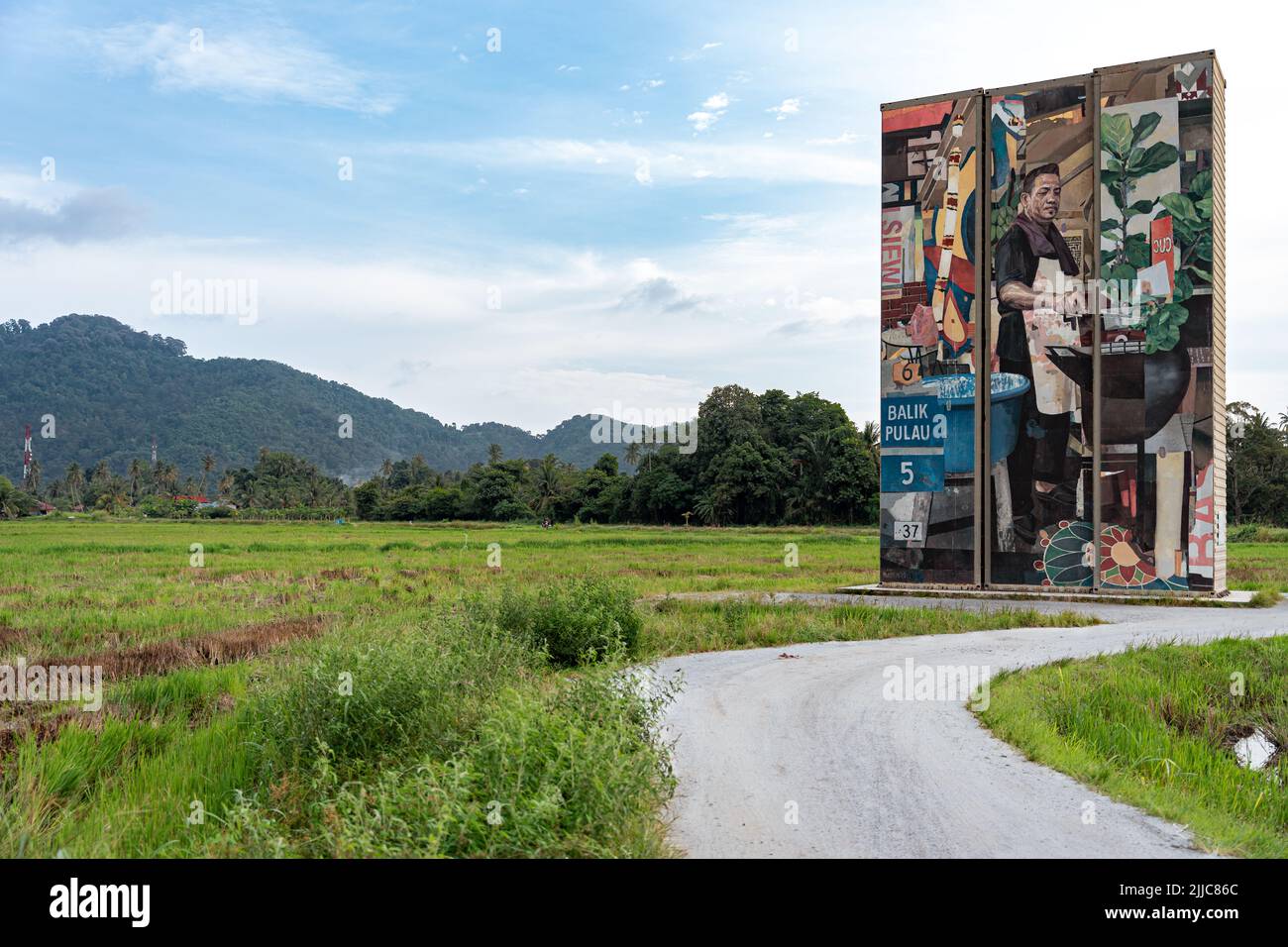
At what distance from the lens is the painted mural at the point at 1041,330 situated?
75.7 feet

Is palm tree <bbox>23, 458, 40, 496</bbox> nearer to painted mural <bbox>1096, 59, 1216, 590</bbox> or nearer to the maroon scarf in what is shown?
the maroon scarf

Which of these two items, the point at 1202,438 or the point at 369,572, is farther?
the point at 369,572

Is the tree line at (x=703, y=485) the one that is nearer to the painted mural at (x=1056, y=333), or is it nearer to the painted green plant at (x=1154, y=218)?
the painted mural at (x=1056, y=333)

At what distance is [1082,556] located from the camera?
75.2 feet

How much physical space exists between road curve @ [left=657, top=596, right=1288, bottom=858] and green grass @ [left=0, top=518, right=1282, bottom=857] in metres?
0.65

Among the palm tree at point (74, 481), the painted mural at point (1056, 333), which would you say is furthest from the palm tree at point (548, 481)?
the painted mural at point (1056, 333)

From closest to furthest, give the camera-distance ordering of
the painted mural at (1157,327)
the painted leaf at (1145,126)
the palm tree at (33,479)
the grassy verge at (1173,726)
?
1. the grassy verge at (1173,726)
2. the painted mural at (1157,327)
3. the painted leaf at (1145,126)
4. the palm tree at (33,479)

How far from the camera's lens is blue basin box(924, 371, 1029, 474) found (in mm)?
23703

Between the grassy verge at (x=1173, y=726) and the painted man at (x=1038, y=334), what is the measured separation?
26.4 feet

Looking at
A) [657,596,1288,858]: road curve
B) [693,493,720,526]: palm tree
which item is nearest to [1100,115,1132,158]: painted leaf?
[657,596,1288,858]: road curve

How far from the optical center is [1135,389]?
22438 millimetres

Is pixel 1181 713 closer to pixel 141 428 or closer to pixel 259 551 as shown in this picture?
pixel 259 551

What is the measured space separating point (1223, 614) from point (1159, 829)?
15763 millimetres
